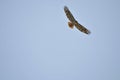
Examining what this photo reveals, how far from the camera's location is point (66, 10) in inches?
738

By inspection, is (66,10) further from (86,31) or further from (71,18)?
(86,31)

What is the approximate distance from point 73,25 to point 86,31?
3.00 ft

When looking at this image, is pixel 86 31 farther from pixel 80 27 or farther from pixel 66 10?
pixel 66 10

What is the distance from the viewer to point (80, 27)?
19406 mm

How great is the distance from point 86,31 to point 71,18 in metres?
1.30

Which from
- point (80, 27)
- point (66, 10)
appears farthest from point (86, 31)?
point (66, 10)

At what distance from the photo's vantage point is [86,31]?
1945 cm

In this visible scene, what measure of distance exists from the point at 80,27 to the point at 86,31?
1.49 feet

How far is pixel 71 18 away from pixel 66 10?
2.02 feet

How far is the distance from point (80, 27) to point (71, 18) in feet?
Result: 2.87

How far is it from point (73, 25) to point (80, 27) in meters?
0.48

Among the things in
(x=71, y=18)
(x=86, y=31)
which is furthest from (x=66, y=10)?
(x=86, y=31)
